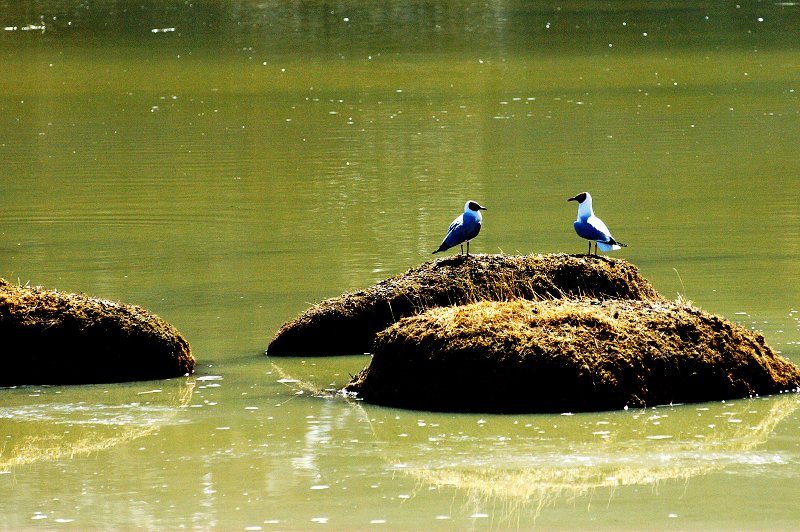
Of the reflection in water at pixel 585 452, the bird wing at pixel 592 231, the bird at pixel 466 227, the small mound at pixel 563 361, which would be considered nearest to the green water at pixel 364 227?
the reflection in water at pixel 585 452

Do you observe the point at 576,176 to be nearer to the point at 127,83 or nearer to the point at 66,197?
the point at 66,197

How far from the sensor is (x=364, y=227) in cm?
1955

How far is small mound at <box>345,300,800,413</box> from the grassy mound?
174 centimetres

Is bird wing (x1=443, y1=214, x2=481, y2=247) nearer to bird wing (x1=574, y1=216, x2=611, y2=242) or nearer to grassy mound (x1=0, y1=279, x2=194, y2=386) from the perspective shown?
bird wing (x1=574, y1=216, x2=611, y2=242)

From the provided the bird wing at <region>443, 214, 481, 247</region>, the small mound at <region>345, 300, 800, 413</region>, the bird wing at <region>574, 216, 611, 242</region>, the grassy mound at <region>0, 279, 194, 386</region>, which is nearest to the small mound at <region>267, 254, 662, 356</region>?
the bird wing at <region>443, 214, 481, 247</region>

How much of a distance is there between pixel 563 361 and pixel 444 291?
2.16 meters

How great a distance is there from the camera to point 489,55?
43219 mm

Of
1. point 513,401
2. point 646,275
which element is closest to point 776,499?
point 513,401

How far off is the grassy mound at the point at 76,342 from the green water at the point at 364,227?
23cm

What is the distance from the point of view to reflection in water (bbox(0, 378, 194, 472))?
10203 mm

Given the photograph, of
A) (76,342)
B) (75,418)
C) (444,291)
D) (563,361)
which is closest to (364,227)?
(444,291)

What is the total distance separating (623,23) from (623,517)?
1788 inches

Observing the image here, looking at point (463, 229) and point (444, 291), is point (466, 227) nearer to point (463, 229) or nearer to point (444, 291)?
point (463, 229)

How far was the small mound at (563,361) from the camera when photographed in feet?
34.7
